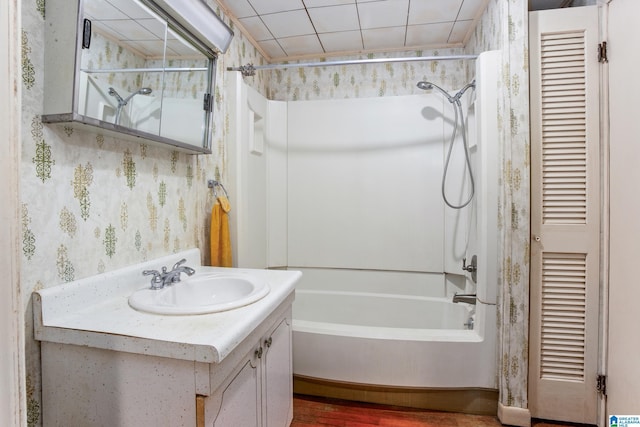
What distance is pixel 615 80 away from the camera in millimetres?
1436

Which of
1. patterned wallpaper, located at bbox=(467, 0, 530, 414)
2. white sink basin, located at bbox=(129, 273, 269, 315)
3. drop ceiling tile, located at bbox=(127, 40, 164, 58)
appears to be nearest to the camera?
white sink basin, located at bbox=(129, 273, 269, 315)

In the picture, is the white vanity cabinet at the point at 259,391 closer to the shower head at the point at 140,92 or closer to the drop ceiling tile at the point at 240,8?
the shower head at the point at 140,92

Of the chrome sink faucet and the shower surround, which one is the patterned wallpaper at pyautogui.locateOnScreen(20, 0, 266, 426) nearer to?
the chrome sink faucet

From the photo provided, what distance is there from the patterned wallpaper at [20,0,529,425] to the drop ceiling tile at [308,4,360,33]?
0.54m

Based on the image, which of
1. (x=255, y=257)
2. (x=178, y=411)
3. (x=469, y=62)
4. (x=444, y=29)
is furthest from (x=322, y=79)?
(x=178, y=411)

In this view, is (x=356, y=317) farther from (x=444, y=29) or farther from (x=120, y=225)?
(x=444, y=29)

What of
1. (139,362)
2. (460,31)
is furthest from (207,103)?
(460,31)

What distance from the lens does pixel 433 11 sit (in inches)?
78.5

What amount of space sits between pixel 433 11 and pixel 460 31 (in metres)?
0.38

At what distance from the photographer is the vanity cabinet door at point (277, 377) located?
1.17 m

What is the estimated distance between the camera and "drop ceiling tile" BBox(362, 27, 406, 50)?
88.0 inches

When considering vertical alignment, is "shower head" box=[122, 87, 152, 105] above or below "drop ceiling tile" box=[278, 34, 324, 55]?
below

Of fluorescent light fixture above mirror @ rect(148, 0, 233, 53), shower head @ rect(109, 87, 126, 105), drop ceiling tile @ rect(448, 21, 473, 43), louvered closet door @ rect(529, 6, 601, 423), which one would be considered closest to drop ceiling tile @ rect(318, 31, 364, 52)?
drop ceiling tile @ rect(448, 21, 473, 43)

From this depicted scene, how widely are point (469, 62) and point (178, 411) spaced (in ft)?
8.87
